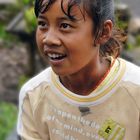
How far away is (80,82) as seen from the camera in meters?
3.14

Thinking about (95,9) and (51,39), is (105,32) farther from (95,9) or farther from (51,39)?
(51,39)

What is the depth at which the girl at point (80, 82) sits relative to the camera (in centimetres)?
282

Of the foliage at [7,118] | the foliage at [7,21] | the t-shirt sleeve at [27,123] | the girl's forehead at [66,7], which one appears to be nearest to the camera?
the girl's forehead at [66,7]

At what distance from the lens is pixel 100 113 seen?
3043 millimetres

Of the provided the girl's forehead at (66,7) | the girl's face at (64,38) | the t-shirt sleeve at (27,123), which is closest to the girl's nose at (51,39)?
the girl's face at (64,38)

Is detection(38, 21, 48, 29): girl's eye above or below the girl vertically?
above

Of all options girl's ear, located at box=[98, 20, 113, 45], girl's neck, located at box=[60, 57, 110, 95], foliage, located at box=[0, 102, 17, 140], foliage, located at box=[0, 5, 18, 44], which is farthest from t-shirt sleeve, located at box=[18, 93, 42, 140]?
foliage, located at box=[0, 5, 18, 44]

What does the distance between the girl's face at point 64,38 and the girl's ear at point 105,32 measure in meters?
0.09

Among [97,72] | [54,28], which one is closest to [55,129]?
[97,72]

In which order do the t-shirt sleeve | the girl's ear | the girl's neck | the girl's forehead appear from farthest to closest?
the t-shirt sleeve
the girl's neck
the girl's ear
the girl's forehead

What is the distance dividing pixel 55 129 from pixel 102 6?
75cm

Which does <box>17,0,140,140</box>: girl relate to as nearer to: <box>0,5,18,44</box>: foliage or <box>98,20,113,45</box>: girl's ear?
<box>98,20,113,45</box>: girl's ear

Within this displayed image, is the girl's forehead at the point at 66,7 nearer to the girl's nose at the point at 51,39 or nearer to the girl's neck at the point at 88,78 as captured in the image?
the girl's nose at the point at 51,39

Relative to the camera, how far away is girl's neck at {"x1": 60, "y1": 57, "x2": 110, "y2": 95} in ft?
10.2
